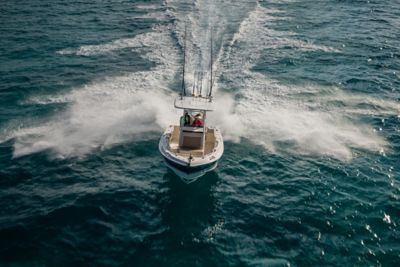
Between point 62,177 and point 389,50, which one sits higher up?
point 389,50

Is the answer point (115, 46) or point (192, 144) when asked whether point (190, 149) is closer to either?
point (192, 144)

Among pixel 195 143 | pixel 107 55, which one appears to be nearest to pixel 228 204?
pixel 195 143

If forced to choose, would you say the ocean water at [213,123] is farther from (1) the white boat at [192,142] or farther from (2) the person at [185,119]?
(2) the person at [185,119]

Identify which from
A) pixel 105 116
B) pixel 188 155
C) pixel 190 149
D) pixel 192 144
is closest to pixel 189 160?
pixel 188 155

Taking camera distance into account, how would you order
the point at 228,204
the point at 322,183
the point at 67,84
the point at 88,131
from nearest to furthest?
the point at 228,204
the point at 322,183
the point at 88,131
the point at 67,84

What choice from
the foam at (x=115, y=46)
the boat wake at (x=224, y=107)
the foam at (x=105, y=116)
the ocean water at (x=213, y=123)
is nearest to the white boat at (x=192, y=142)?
the ocean water at (x=213, y=123)

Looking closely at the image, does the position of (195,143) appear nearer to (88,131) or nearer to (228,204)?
(228,204)
